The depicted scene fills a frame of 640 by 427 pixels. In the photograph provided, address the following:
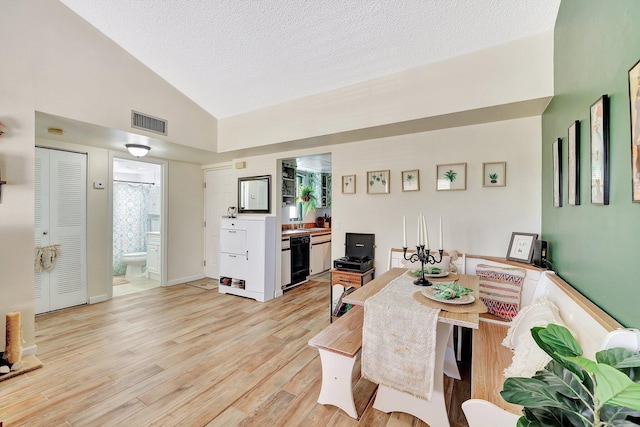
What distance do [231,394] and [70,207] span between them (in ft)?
11.1

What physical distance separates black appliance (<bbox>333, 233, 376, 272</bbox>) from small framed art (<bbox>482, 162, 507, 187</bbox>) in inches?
52.4

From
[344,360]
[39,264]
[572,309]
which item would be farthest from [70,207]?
[572,309]

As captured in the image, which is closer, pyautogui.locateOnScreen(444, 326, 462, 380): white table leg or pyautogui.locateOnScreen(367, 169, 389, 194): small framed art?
pyautogui.locateOnScreen(444, 326, 462, 380): white table leg

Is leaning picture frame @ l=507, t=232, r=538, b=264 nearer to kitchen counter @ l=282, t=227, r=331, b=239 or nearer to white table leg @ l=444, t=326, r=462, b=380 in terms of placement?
white table leg @ l=444, t=326, r=462, b=380

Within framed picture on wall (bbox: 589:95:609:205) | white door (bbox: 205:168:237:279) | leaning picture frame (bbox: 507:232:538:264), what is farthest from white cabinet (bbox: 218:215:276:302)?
framed picture on wall (bbox: 589:95:609:205)

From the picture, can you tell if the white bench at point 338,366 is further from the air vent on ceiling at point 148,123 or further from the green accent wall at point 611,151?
the air vent on ceiling at point 148,123

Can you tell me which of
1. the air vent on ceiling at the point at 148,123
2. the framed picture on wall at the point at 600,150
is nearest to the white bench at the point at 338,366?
the framed picture on wall at the point at 600,150

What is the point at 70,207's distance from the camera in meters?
3.55

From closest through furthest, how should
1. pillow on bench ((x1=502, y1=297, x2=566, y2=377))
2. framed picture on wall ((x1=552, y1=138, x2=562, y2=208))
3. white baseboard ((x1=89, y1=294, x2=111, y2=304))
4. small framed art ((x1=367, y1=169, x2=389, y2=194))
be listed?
pillow on bench ((x1=502, y1=297, x2=566, y2=377)), framed picture on wall ((x1=552, y1=138, x2=562, y2=208)), small framed art ((x1=367, y1=169, x2=389, y2=194)), white baseboard ((x1=89, y1=294, x2=111, y2=304))

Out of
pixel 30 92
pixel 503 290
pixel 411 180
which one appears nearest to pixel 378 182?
pixel 411 180

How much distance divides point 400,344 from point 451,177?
1.95 metres

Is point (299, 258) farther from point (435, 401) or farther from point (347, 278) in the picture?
point (435, 401)

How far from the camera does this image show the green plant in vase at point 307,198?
5.85 m

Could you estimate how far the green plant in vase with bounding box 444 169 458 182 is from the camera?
2.84m
